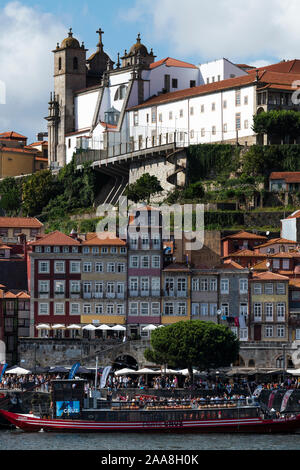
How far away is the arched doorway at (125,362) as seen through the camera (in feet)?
342

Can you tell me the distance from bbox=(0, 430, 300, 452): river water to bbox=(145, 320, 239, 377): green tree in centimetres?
967

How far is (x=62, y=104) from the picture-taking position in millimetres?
159625

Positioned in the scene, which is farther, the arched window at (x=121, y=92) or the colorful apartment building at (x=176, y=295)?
the arched window at (x=121, y=92)

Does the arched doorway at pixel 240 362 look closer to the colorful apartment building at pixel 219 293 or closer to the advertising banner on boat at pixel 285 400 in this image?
the colorful apartment building at pixel 219 293

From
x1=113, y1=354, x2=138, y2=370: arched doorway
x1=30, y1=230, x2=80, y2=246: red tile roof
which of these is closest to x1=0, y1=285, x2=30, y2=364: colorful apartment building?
x1=30, y1=230, x2=80, y2=246: red tile roof

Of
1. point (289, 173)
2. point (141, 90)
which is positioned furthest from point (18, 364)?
point (141, 90)

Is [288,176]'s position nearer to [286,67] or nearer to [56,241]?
[286,67]

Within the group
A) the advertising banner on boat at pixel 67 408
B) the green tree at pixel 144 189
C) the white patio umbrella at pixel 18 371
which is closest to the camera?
the advertising banner on boat at pixel 67 408

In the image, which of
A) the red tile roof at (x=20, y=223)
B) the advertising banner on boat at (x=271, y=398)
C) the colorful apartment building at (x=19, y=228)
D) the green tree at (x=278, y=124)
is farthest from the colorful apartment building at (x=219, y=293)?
the red tile roof at (x=20, y=223)

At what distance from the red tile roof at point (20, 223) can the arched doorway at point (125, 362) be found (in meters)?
31.8

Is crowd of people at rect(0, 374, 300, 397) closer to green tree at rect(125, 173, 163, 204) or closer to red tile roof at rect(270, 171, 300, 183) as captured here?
red tile roof at rect(270, 171, 300, 183)

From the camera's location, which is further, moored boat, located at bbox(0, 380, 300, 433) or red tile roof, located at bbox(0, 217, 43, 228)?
red tile roof, located at bbox(0, 217, 43, 228)

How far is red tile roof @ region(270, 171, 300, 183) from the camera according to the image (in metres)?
132
